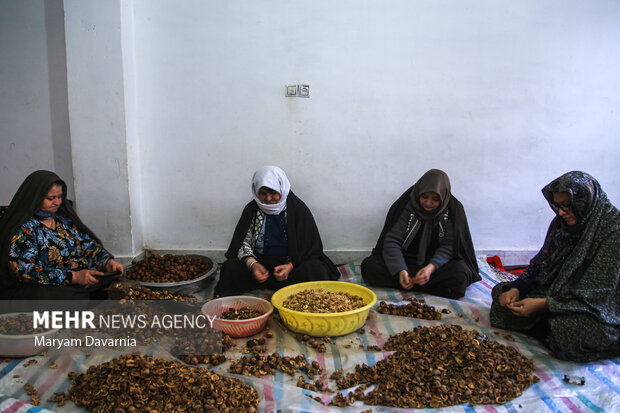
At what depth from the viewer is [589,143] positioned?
3809mm

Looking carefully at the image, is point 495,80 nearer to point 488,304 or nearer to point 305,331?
point 488,304

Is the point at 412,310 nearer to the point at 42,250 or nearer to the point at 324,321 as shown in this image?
the point at 324,321

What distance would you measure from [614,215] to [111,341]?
2878 mm

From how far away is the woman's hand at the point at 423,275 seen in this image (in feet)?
9.50

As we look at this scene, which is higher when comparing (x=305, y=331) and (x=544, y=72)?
Result: (x=544, y=72)

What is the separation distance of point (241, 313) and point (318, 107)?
202 cm

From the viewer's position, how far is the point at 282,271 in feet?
9.59

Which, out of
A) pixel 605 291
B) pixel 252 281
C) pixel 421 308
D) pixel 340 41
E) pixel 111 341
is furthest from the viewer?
pixel 340 41

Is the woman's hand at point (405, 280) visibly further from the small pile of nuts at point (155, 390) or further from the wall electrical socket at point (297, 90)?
the wall electrical socket at point (297, 90)

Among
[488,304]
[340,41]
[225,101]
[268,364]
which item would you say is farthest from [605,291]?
[225,101]

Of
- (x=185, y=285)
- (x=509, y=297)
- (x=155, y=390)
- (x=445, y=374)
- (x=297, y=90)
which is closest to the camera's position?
(x=155, y=390)

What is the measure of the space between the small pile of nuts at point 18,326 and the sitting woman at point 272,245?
3.82ft

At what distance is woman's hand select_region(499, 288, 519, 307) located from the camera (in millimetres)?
2429

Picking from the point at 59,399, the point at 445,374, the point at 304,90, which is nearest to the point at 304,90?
the point at 304,90
